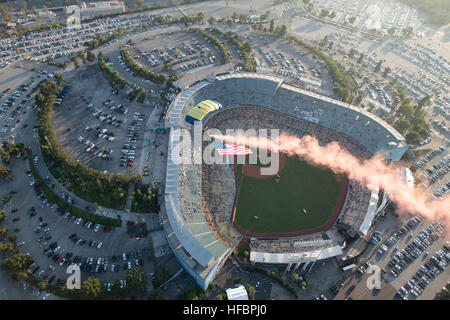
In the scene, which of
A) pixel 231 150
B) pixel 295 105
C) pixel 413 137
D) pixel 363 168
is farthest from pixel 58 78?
pixel 413 137

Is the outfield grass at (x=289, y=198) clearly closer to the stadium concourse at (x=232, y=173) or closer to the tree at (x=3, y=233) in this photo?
the stadium concourse at (x=232, y=173)

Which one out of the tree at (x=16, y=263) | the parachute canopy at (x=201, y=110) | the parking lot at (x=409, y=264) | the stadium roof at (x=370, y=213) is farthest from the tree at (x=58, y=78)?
the parking lot at (x=409, y=264)

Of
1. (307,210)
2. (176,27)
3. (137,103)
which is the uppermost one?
(176,27)

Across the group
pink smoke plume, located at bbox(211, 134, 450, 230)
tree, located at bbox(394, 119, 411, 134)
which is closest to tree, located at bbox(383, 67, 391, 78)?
tree, located at bbox(394, 119, 411, 134)

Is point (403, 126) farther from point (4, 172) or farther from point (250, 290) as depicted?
point (4, 172)
